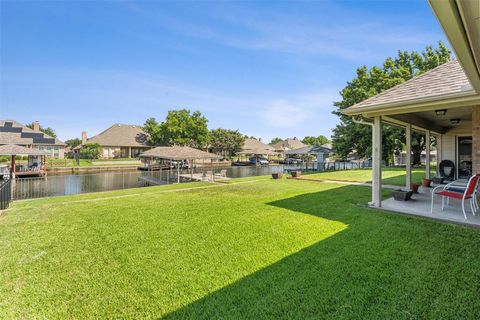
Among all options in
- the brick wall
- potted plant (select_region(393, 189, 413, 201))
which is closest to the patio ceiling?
the brick wall

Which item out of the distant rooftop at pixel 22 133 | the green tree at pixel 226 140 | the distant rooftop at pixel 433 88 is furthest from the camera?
the green tree at pixel 226 140

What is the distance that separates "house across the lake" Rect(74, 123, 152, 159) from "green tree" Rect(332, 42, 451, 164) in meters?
38.8

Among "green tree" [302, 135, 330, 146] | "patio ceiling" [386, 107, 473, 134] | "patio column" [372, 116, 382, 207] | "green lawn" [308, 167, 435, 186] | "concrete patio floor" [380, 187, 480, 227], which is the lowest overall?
"concrete patio floor" [380, 187, 480, 227]

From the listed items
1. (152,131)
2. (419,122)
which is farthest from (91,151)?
(419,122)

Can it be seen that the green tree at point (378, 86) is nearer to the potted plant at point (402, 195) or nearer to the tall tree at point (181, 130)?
the potted plant at point (402, 195)

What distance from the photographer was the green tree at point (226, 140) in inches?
2009

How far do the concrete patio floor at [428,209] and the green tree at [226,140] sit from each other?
44.1 m

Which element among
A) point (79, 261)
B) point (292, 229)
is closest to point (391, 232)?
point (292, 229)

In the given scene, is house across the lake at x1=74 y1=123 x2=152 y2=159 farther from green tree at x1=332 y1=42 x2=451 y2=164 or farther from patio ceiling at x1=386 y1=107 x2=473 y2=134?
patio ceiling at x1=386 y1=107 x2=473 y2=134

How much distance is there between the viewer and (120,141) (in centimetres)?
4688

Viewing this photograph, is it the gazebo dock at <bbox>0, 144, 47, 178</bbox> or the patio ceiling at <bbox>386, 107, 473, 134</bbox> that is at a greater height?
the patio ceiling at <bbox>386, 107, 473, 134</bbox>

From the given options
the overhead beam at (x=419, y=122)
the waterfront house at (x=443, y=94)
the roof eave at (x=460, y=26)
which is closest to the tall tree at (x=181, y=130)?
the overhead beam at (x=419, y=122)

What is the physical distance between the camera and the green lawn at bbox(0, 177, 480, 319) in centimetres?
267

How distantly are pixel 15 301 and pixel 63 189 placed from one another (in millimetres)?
16415
